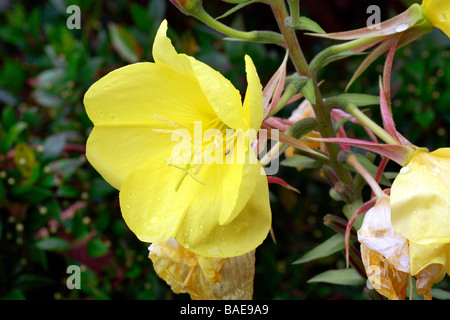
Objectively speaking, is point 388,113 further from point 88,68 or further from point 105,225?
point 88,68

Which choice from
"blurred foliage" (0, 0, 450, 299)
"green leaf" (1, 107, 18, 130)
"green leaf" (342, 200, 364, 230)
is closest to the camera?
"green leaf" (342, 200, 364, 230)

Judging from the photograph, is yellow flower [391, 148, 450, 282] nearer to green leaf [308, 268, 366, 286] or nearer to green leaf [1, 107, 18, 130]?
green leaf [308, 268, 366, 286]

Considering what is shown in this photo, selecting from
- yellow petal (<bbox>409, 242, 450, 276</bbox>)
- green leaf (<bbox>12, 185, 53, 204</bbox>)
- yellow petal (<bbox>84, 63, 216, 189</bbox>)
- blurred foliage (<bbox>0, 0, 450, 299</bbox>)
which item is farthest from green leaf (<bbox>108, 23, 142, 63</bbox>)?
yellow petal (<bbox>409, 242, 450, 276</bbox>)

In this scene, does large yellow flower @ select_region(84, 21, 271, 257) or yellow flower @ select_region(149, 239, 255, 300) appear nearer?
large yellow flower @ select_region(84, 21, 271, 257)

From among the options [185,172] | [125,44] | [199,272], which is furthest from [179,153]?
[125,44]

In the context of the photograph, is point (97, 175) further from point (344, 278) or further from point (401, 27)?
point (401, 27)
